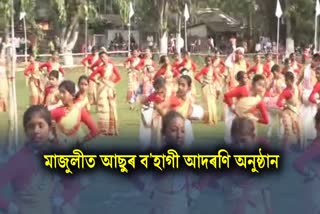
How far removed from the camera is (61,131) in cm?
741

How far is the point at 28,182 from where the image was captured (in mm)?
5164

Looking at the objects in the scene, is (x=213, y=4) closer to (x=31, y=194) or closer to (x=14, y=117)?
(x=14, y=117)

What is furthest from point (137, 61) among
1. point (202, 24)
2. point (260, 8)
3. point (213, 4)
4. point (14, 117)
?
point (213, 4)

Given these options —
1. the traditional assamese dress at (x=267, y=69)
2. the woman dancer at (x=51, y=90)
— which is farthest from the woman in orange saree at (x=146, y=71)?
the woman dancer at (x=51, y=90)

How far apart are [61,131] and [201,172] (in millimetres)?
1797

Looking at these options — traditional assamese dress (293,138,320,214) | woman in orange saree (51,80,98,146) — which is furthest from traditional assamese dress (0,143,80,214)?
traditional assamese dress (293,138,320,214)

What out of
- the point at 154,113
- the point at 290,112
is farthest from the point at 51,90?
the point at 290,112

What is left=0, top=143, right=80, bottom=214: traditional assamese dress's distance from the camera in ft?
16.5

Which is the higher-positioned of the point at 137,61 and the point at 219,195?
the point at 137,61

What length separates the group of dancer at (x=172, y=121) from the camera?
5.23 metres

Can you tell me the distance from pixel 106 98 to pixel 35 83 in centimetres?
346

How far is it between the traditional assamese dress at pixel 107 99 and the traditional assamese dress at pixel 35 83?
8.63ft

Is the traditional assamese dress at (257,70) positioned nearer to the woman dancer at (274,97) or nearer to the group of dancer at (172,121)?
the group of dancer at (172,121)

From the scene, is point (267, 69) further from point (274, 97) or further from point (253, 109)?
point (253, 109)
